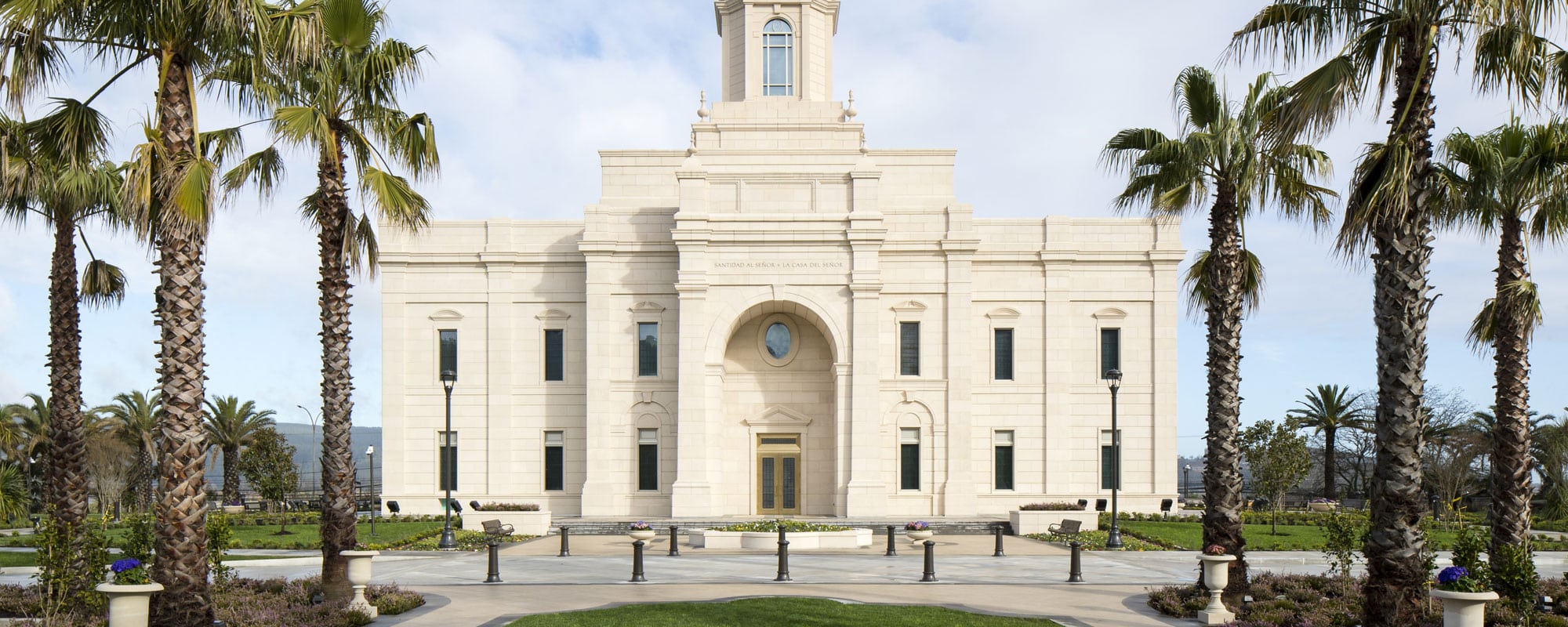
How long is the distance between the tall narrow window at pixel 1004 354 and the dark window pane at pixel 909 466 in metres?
3.87

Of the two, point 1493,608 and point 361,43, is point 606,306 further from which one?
point 1493,608

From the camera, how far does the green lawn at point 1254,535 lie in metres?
29.8

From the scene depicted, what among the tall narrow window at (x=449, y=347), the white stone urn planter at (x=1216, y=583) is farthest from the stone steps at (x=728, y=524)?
the white stone urn planter at (x=1216, y=583)

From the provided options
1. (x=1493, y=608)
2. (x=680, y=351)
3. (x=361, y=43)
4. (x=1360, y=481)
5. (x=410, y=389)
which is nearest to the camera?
(x=1493, y=608)

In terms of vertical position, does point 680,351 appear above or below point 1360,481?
above

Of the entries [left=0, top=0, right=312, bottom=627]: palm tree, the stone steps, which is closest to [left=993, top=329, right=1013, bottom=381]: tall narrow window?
the stone steps

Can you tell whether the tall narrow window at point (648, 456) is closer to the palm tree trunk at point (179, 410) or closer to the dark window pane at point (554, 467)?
the dark window pane at point (554, 467)

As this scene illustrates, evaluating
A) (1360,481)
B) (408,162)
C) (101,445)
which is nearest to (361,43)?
(408,162)

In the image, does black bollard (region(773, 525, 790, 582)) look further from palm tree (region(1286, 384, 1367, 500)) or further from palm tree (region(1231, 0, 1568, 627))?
palm tree (region(1286, 384, 1367, 500))

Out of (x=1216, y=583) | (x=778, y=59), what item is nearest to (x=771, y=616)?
(x=1216, y=583)

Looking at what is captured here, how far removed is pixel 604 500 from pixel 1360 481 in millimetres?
43450

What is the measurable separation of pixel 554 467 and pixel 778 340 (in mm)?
8228

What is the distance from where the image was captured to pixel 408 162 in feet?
62.0

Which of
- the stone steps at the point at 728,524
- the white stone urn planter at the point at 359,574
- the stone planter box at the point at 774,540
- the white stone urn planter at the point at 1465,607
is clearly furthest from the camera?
the stone steps at the point at 728,524
